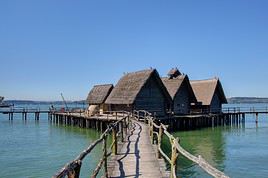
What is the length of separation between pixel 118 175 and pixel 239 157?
15257 mm

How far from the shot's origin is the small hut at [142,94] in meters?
40.9

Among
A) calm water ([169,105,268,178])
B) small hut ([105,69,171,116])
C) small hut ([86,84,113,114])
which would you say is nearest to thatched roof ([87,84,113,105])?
small hut ([86,84,113,114])

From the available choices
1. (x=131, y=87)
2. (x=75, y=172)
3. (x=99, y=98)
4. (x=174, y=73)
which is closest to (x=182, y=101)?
(x=174, y=73)

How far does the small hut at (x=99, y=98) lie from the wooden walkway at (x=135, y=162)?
30027 mm

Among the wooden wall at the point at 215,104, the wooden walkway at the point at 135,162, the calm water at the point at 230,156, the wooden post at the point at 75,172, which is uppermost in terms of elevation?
the wooden wall at the point at 215,104

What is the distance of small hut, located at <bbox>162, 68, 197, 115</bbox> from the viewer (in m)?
46.1

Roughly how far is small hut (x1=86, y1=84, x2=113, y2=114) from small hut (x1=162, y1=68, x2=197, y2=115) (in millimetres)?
7442

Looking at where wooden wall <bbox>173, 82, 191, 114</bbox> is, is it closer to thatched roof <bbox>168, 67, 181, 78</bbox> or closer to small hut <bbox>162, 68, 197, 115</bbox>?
small hut <bbox>162, 68, 197, 115</bbox>

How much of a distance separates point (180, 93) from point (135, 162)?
35067 mm

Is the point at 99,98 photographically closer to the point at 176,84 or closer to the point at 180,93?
the point at 176,84

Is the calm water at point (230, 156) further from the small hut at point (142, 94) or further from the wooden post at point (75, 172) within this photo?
the wooden post at point (75, 172)

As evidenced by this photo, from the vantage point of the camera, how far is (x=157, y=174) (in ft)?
34.5

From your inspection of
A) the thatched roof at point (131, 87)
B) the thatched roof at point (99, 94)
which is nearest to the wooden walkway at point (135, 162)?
the thatched roof at point (131, 87)

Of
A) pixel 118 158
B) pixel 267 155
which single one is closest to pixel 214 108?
pixel 267 155
